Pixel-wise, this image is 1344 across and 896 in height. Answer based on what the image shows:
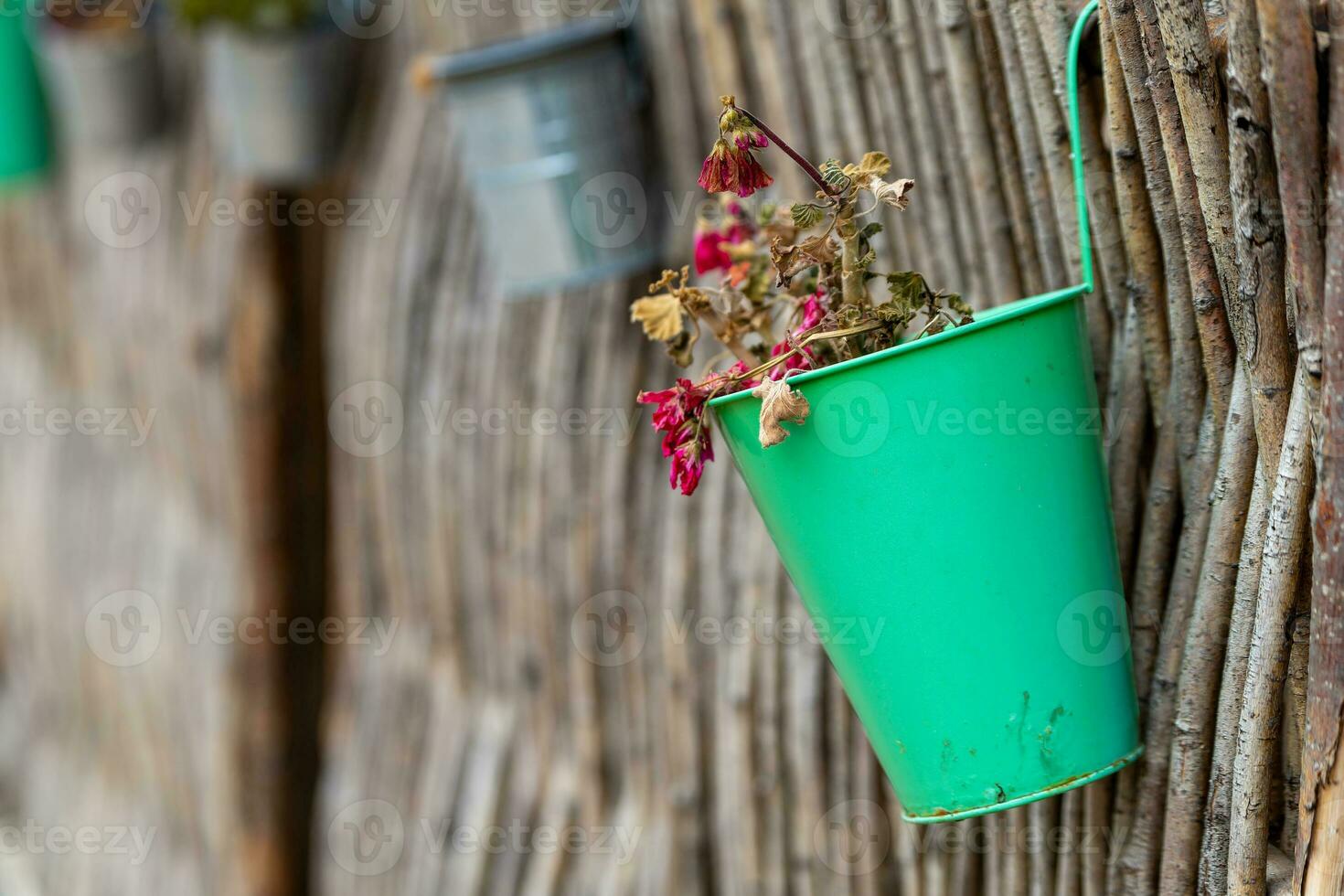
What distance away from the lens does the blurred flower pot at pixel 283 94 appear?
1834 mm

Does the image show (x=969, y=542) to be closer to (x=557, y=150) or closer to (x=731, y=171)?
(x=731, y=171)

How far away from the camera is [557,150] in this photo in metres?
1.40

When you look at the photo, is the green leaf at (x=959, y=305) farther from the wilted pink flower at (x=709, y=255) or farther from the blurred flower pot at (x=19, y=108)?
the blurred flower pot at (x=19, y=108)

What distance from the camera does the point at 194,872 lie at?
2.45m

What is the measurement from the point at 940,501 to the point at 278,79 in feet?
4.60

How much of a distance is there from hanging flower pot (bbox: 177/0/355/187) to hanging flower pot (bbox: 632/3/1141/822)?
4.11ft

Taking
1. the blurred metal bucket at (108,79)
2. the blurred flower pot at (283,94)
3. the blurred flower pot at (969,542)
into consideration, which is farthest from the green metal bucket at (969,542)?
the blurred metal bucket at (108,79)

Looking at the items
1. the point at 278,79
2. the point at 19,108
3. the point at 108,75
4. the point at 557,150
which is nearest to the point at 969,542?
the point at 557,150

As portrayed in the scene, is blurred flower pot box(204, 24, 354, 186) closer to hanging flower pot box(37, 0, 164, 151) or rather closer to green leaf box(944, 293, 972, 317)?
hanging flower pot box(37, 0, 164, 151)

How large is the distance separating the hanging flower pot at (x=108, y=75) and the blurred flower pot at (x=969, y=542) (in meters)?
1.96

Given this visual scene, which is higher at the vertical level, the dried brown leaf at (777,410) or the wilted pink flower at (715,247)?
the wilted pink flower at (715,247)

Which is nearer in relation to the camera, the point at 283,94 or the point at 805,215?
the point at 805,215

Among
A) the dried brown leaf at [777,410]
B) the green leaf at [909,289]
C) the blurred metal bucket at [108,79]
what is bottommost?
the dried brown leaf at [777,410]

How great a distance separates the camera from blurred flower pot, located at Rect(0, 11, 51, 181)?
102 inches
